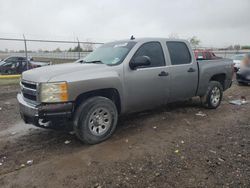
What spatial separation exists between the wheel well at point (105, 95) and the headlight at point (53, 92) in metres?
0.35

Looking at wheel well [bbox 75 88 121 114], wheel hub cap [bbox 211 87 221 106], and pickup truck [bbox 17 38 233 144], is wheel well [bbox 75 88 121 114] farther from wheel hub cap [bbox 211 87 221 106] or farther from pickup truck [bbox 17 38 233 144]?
Answer: wheel hub cap [bbox 211 87 221 106]

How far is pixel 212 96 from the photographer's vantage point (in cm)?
637

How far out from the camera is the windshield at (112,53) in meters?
4.54

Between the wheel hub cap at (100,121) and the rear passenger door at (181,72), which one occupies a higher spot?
the rear passenger door at (181,72)

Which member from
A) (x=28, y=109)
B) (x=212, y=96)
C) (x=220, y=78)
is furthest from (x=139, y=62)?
(x=220, y=78)

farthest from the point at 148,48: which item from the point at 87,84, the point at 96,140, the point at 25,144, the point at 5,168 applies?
the point at 5,168

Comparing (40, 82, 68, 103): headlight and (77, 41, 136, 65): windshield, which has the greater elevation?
(77, 41, 136, 65): windshield

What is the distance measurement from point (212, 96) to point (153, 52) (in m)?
2.48

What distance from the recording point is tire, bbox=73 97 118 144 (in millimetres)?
3848

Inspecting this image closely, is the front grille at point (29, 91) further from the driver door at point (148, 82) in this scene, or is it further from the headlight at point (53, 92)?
the driver door at point (148, 82)

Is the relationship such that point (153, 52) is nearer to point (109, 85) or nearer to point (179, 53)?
point (179, 53)

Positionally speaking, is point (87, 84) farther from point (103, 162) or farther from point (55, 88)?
point (103, 162)

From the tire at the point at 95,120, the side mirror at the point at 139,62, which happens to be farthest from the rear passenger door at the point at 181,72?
the tire at the point at 95,120

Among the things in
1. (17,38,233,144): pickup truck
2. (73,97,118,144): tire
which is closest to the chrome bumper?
(17,38,233,144): pickup truck
